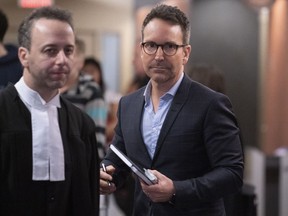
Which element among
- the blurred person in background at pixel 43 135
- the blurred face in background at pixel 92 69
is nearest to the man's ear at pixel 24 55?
Answer: the blurred person in background at pixel 43 135

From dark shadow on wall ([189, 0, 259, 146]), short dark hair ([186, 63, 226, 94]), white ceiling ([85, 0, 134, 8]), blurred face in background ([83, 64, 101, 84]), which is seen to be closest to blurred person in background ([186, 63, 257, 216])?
short dark hair ([186, 63, 226, 94])

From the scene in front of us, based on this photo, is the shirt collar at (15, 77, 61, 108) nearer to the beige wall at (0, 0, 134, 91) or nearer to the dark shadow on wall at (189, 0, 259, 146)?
the dark shadow on wall at (189, 0, 259, 146)

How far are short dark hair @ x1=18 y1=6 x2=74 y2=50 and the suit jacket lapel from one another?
487 mm

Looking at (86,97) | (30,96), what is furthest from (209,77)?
(30,96)

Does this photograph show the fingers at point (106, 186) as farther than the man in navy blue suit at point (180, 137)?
Yes

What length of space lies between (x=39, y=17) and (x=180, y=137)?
64 cm

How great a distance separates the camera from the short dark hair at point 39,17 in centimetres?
175

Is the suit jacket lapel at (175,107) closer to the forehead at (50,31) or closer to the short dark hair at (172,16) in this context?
the short dark hair at (172,16)

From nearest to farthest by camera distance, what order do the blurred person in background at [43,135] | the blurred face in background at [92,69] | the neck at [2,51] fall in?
the blurred person in background at [43,135] → the neck at [2,51] → the blurred face in background at [92,69]

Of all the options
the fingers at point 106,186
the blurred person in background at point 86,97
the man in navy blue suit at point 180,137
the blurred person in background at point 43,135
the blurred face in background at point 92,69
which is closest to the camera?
the blurred person in background at point 43,135

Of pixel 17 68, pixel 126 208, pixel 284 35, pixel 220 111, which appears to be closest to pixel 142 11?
pixel 284 35

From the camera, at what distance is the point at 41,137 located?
1.71 metres

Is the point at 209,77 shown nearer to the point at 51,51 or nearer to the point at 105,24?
the point at 51,51

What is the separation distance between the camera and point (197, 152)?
1982 millimetres
